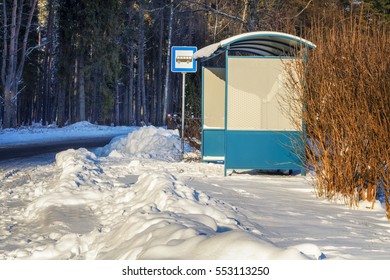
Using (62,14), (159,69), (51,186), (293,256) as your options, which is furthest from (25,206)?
(159,69)

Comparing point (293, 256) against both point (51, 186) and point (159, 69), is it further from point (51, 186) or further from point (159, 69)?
point (159, 69)

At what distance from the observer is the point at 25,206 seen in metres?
11.4

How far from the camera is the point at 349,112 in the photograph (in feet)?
35.9

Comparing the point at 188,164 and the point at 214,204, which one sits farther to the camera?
the point at 188,164

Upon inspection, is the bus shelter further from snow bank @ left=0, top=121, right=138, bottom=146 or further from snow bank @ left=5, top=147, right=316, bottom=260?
snow bank @ left=0, top=121, right=138, bottom=146

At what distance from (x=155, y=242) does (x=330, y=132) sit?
596 cm

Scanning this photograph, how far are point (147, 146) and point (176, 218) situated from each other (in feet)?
48.3

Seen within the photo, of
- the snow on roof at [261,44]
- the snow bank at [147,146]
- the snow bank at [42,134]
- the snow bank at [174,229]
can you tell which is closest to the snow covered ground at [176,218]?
the snow bank at [174,229]

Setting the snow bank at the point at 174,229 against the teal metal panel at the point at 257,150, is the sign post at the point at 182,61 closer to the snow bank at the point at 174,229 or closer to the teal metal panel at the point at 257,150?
the teal metal panel at the point at 257,150

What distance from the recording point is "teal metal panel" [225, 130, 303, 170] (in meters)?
15.1

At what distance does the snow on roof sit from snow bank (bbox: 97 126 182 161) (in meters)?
4.61

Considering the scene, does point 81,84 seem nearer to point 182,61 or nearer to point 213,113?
point 182,61

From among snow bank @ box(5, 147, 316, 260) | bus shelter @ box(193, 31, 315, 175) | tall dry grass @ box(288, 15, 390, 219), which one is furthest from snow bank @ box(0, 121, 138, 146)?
tall dry grass @ box(288, 15, 390, 219)

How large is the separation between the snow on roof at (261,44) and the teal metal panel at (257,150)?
1862mm
